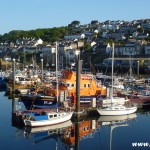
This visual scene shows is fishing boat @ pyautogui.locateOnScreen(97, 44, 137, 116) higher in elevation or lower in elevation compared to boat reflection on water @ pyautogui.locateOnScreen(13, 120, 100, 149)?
higher

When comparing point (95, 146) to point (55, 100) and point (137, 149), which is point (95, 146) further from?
point (55, 100)

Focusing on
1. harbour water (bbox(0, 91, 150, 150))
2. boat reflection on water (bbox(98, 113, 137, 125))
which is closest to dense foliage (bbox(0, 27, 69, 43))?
boat reflection on water (bbox(98, 113, 137, 125))

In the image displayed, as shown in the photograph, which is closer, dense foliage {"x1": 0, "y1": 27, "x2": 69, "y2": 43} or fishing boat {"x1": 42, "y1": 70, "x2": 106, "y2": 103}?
fishing boat {"x1": 42, "y1": 70, "x2": 106, "y2": 103}

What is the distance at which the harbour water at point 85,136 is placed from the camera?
19719mm

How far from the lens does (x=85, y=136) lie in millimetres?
21719

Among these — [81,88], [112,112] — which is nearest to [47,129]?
[112,112]

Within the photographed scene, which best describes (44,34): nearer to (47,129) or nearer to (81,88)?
(81,88)

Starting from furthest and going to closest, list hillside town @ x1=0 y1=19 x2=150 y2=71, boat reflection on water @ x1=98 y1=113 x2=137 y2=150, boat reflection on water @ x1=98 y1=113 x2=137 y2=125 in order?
hillside town @ x1=0 y1=19 x2=150 y2=71 < boat reflection on water @ x1=98 y1=113 x2=137 y2=125 < boat reflection on water @ x1=98 y1=113 x2=137 y2=150

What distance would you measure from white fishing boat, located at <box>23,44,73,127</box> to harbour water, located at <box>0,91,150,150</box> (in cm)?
43

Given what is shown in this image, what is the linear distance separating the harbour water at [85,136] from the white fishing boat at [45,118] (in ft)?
1.40

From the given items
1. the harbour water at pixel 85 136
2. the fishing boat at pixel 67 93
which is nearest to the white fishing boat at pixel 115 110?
the harbour water at pixel 85 136

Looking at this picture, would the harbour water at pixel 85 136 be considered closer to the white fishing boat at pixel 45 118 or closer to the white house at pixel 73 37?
the white fishing boat at pixel 45 118

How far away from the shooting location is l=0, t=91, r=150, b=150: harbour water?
19719 mm

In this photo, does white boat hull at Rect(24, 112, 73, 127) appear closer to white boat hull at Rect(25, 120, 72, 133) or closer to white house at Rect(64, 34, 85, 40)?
white boat hull at Rect(25, 120, 72, 133)
